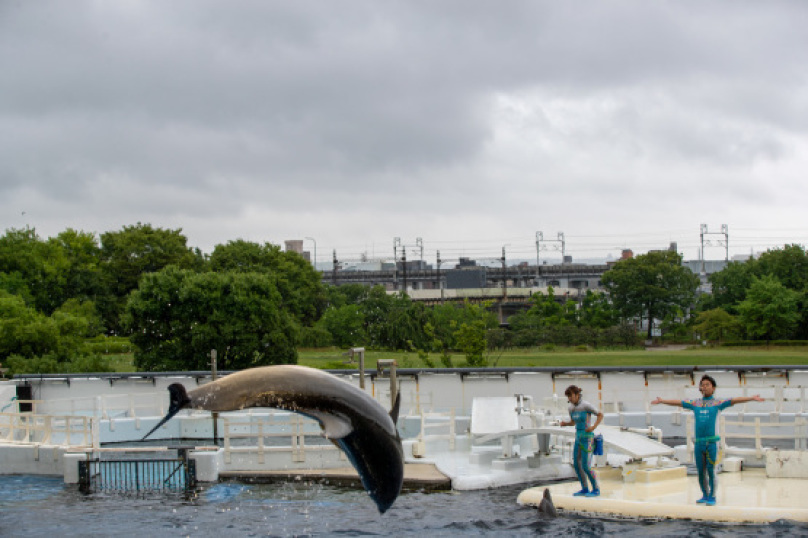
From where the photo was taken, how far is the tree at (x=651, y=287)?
99000mm

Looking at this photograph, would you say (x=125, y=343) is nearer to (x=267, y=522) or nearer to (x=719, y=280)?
(x=719, y=280)

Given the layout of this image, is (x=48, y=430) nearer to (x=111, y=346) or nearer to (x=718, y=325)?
(x=111, y=346)

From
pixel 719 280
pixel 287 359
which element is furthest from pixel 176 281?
pixel 719 280

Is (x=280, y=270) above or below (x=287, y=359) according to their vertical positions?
above

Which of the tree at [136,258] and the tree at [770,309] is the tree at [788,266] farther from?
the tree at [136,258]

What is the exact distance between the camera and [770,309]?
7738 cm

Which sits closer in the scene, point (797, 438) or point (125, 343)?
point (797, 438)

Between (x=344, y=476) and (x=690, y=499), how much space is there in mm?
8479

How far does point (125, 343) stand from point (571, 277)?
93.5m

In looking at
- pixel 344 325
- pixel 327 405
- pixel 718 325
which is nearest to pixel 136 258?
pixel 344 325

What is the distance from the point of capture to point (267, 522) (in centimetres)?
1853

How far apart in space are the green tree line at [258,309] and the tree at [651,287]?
0.48 feet

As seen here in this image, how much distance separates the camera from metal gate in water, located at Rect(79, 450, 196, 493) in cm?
2234

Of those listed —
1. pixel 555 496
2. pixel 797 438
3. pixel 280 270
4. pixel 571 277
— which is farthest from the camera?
pixel 571 277
